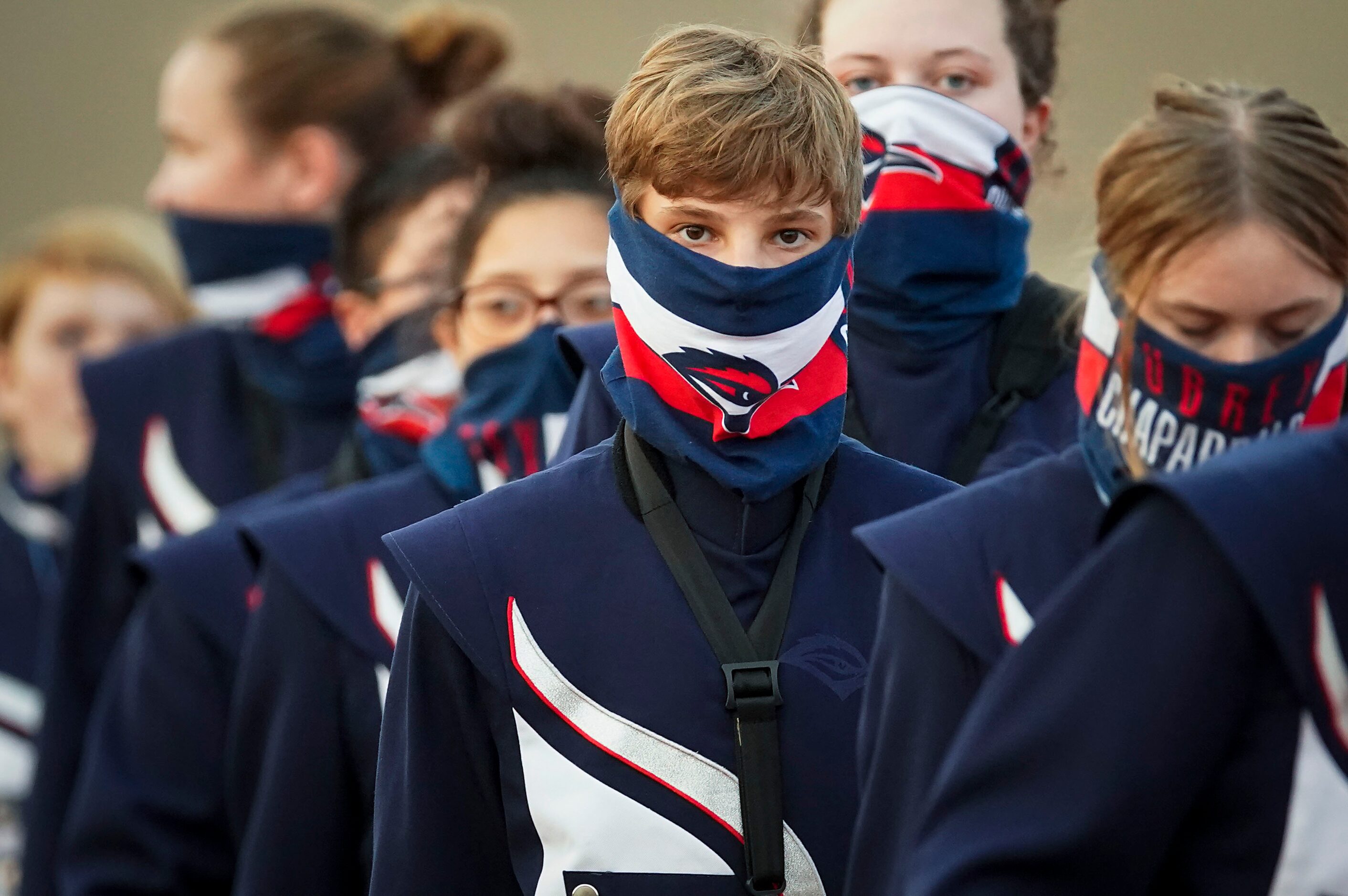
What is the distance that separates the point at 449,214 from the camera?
471 cm

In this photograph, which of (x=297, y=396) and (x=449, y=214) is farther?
(x=297, y=396)

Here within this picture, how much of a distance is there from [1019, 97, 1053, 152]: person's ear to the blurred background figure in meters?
3.62

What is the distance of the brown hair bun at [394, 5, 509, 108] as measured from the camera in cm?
580

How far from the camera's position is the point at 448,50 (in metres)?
5.82

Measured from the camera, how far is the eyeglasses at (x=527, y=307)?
3.92 meters

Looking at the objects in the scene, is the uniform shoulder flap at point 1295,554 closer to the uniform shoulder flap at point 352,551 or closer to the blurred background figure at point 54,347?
the uniform shoulder flap at point 352,551

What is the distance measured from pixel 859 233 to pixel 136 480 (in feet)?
8.84

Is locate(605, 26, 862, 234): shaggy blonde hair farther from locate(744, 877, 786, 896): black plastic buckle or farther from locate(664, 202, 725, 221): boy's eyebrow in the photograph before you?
locate(744, 877, 786, 896): black plastic buckle

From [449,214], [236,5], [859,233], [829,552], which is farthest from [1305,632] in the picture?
[236,5]

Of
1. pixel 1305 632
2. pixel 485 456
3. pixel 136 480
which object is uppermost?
pixel 1305 632

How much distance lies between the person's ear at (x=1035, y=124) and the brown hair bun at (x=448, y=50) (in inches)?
102

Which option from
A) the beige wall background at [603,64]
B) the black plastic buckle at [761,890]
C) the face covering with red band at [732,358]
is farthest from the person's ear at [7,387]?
the black plastic buckle at [761,890]

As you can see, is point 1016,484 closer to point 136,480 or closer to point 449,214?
point 449,214

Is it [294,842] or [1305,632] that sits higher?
[1305,632]
